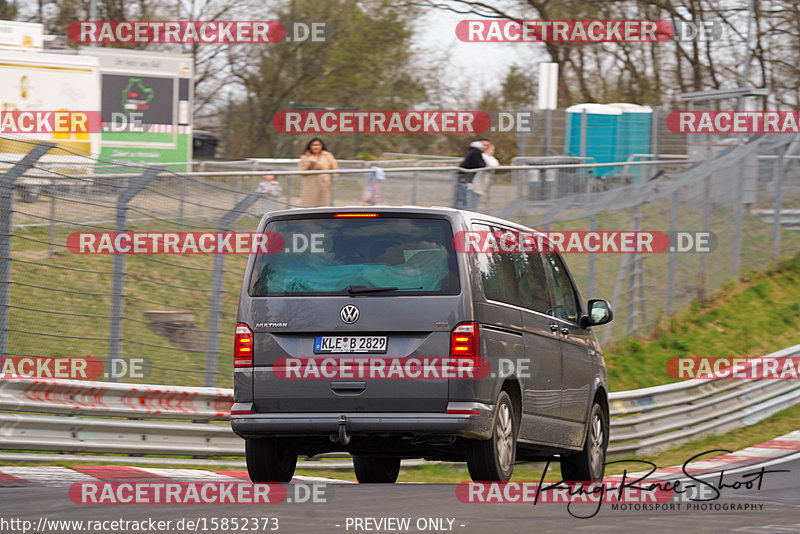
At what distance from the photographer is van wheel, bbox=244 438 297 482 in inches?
339

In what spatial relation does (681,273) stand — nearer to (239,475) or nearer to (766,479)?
(766,479)

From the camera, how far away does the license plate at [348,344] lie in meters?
8.12

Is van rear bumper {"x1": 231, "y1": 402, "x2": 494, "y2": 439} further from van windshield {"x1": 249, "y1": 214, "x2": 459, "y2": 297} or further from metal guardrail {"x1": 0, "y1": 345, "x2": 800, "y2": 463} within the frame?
metal guardrail {"x1": 0, "y1": 345, "x2": 800, "y2": 463}

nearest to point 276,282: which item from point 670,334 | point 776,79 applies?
point 670,334

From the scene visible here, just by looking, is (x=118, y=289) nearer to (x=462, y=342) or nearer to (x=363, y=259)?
(x=363, y=259)

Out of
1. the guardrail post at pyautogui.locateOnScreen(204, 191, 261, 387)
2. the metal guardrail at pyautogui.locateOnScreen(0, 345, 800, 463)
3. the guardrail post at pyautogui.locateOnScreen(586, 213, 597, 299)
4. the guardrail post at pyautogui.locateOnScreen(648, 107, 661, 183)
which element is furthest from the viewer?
the guardrail post at pyautogui.locateOnScreen(648, 107, 661, 183)

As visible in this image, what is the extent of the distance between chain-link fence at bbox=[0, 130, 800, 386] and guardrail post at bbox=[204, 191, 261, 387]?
12 mm

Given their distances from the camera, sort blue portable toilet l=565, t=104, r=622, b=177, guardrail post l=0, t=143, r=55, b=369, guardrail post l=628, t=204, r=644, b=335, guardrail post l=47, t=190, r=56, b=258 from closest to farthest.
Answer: guardrail post l=0, t=143, r=55, b=369, guardrail post l=47, t=190, r=56, b=258, guardrail post l=628, t=204, r=644, b=335, blue portable toilet l=565, t=104, r=622, b=177

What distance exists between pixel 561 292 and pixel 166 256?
4204 millimetres

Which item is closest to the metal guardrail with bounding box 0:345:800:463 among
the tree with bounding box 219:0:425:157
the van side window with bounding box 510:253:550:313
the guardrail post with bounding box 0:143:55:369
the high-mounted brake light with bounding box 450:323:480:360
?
the guardrail post with bounding box 0:143:55:369

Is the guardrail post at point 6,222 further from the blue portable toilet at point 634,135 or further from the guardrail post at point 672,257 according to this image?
the blue portable toilet at point 634,135

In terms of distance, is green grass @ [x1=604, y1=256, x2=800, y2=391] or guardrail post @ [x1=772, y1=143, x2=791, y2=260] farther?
guardrail post @ [x1=772, y1=143, x2=791, y2=260]

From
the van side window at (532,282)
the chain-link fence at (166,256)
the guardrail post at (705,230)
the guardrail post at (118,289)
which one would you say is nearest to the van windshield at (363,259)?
the van side window at (532,282)

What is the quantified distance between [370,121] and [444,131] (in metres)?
2.62
